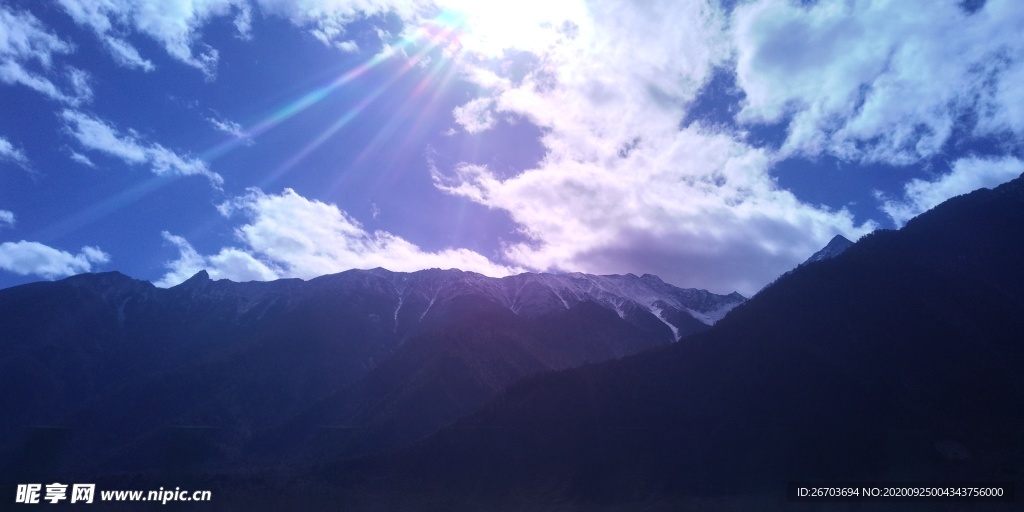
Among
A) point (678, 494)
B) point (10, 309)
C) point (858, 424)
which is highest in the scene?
point (10, 309)

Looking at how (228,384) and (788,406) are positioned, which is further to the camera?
(228,384)

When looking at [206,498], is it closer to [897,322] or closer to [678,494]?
[678,494]

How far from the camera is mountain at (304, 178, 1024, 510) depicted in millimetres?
78062

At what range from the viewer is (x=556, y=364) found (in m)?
177

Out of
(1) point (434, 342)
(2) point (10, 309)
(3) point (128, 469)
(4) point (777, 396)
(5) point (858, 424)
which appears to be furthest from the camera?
(2) point (10, 309)

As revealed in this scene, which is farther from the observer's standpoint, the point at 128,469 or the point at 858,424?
the point at 128,469

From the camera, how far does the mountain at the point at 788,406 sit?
7806 centimetres

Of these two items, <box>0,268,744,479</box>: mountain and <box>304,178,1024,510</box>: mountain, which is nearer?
<box>304,178,1024,510</box>: mountain

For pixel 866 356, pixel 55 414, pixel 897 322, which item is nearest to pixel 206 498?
pixel 866 356

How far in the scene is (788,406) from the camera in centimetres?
8931

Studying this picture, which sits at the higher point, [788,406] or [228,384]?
[228,384]

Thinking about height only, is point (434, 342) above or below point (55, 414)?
above

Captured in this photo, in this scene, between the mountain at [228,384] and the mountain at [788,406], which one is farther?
the mountain at [228,384]

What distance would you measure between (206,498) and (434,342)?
94399 millimetres
